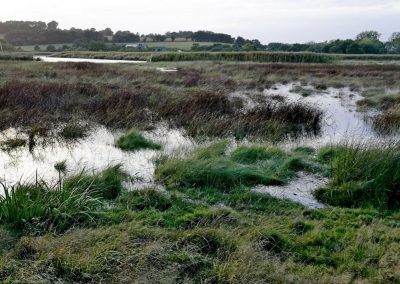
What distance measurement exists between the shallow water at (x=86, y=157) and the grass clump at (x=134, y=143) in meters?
0.17

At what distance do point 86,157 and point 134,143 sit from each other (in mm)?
1231

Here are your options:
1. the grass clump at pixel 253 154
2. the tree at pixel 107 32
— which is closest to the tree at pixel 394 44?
the tree at pixel 107 32

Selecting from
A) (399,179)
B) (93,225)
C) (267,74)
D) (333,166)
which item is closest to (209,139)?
(333,166)

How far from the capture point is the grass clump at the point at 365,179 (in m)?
6.70

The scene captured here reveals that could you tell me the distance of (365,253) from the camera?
4.78 metres

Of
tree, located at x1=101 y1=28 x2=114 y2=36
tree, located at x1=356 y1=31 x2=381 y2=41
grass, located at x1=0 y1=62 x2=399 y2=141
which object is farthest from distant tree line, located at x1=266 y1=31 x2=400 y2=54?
grass, located at x1=0 y1=62 x2=399 y2=141

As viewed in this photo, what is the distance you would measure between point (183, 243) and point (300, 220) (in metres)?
1.76

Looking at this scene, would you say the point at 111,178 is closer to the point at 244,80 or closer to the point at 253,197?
the point at 253,197

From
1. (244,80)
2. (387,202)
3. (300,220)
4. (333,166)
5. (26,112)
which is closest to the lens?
(300,220)

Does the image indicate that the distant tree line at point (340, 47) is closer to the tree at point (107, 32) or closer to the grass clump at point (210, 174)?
the tree at point (107, 32)

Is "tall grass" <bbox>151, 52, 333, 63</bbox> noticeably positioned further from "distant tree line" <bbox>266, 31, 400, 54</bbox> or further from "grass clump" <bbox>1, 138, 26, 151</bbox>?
"grass clump" <bbox>1, 138, 26, 151</bbox>

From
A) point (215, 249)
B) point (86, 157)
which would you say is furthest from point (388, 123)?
point (215, 249)

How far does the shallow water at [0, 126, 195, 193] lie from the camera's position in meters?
7.66

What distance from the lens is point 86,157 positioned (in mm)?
9125
